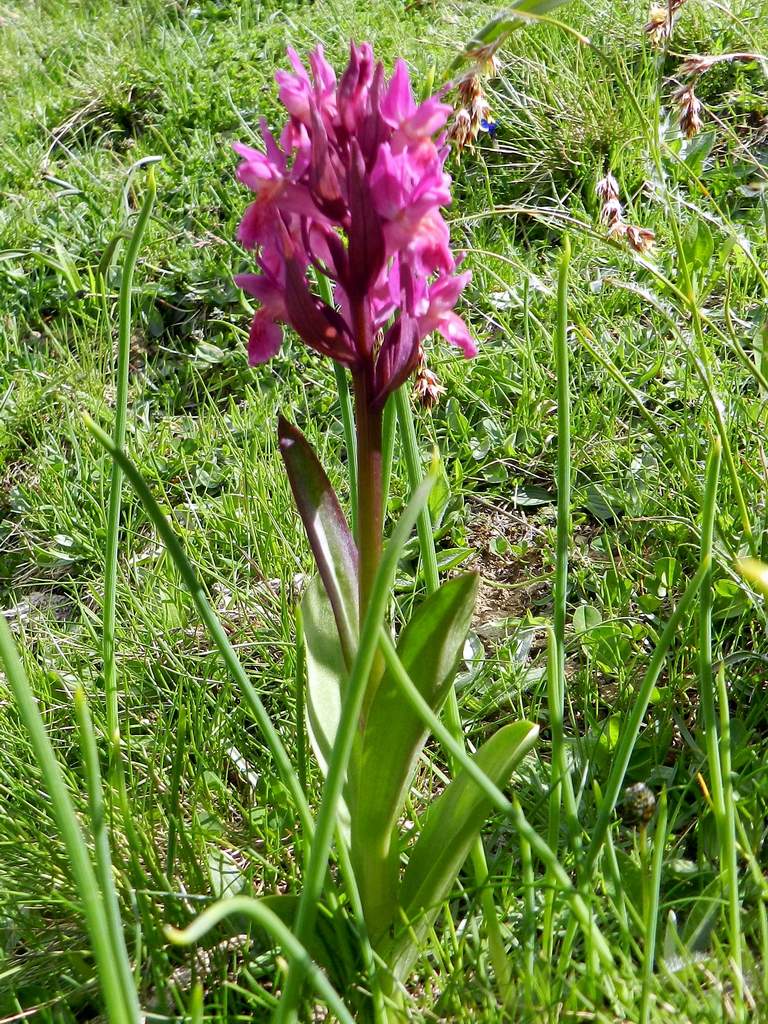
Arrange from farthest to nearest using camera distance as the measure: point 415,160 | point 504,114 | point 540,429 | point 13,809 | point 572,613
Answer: point 504,114 → point 540,429 → point 572,613 → point 13,809 → point 415,160

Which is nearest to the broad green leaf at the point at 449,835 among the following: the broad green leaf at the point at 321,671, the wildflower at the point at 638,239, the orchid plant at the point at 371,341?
the orchid plant at the point at 371,341

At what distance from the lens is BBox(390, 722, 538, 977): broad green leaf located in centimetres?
73

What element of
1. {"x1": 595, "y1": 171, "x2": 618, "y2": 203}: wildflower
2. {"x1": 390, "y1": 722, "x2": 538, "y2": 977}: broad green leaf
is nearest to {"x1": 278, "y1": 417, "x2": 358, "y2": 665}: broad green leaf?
{"x1": 390, "y1": 722, "x2": 538, "y2": 977}: broad green leaf

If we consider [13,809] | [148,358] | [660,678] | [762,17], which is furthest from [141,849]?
[762,17]

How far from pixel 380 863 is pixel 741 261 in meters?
1.24

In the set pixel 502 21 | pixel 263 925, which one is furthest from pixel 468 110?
pixel 263 925

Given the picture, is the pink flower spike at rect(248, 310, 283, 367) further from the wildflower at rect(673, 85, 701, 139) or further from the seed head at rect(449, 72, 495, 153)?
the wildflower at rect(673, 85, 701, 139)

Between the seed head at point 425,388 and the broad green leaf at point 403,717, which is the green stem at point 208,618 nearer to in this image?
the broad green leaf at point 403,717

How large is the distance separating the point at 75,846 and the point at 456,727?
46 centimetres

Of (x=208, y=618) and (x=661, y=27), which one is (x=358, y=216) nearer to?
(x=208, y=618)

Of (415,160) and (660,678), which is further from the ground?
(415,160)

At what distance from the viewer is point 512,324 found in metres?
1.70

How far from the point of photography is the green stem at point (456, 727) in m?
0.71

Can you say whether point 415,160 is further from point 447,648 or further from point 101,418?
point 101,418
